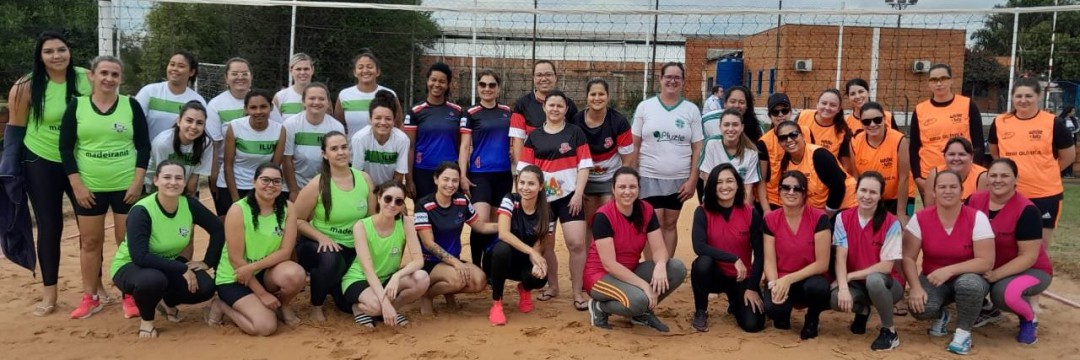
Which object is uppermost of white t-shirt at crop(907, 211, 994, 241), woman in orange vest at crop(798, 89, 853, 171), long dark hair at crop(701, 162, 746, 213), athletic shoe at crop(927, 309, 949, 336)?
woman in orange vest at crop(798, 89, 853, 171)

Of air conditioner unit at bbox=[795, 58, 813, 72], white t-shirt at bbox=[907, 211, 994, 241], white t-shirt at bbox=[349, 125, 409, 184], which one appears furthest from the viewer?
air conditioner unit at bbox=[795, 58, 813, 72]

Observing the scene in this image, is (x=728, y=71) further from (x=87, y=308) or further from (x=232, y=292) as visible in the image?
(x=87, y=308)

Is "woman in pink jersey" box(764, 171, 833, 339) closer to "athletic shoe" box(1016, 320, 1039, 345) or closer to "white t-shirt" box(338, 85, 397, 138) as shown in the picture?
"athletic shoe" box(1016, 320, 1039, 345)

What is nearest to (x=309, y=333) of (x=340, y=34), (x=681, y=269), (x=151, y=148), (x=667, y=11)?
(x=151, y=148)

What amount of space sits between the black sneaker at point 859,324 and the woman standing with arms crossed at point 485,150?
229 cm

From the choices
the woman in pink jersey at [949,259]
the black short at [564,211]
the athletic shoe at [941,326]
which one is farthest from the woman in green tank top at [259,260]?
the athletic shoe at [941,326]

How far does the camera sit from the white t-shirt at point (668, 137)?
483cm

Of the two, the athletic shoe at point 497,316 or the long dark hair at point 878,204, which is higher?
the long dark hair at point 878,204

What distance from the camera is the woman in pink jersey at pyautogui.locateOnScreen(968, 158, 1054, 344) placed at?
4062 millimetres

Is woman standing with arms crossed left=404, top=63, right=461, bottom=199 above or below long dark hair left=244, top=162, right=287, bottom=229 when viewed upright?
above

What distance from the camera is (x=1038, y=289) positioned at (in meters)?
4.09

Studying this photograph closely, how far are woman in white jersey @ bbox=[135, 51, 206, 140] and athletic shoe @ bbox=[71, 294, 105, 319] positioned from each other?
1027 millimetres

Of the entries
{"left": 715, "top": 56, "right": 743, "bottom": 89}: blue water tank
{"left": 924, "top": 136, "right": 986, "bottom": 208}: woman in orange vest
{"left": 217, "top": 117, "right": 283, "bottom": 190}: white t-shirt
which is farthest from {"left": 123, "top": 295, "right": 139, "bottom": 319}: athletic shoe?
{"left": 715, "top": 56, "right": 743, "bottom": 89}: blue water tank

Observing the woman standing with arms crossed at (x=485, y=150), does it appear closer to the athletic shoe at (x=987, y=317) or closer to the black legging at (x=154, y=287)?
the black legging at (x=154, y=287)
